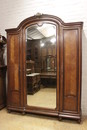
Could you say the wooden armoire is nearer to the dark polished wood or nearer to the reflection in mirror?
the reflection in mirror

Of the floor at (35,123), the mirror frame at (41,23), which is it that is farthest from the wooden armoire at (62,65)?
the floor at (35,123)

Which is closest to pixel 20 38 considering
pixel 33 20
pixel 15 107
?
pixel 33 20

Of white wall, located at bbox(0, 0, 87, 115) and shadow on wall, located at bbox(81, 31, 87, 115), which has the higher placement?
white wall, located at bbox(0, 0, 87, 115)

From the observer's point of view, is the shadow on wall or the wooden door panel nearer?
the wooden door panel

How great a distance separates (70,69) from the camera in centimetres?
251

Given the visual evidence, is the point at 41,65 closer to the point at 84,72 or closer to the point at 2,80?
the point at 84,72

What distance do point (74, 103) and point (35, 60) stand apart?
111 centimetres

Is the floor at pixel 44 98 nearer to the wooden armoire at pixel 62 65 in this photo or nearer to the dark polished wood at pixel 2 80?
the wooden armoire at pixel 62 65

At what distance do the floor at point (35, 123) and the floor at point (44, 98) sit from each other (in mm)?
261

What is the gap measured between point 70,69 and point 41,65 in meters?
0.58

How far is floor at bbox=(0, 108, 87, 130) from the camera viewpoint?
2373mm

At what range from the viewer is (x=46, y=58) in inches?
106

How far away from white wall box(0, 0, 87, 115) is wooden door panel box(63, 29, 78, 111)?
1.46 feet

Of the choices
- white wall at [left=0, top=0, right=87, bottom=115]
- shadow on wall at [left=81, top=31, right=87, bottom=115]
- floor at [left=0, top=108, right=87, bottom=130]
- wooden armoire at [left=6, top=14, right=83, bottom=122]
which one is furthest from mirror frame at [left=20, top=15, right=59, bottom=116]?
shadow on wall at [left=81, top=31, right=87, bottom=115]
